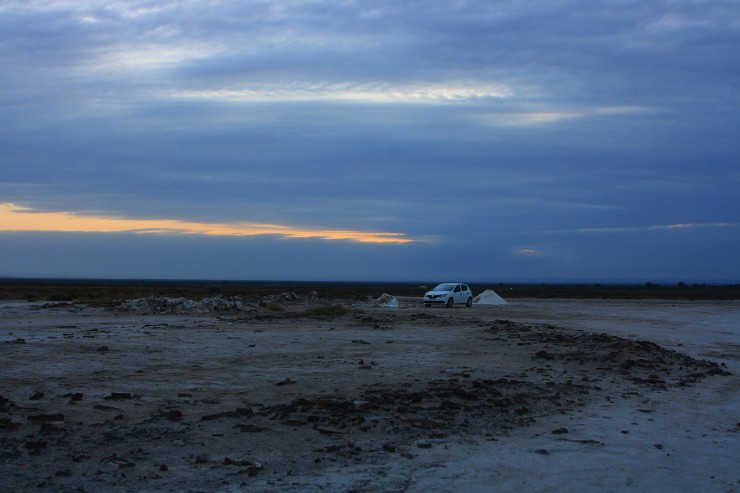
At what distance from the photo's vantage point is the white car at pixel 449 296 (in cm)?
5131

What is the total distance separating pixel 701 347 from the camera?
2336 centimetres

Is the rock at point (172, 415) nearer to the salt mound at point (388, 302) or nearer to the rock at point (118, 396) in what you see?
the rock at point (118, 396)

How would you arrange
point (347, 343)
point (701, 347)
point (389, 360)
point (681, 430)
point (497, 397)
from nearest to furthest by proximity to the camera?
point (681, 430), point (497, 397), point (389, 360), point (347, 343), point (701, 347)

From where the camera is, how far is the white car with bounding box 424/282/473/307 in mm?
51312

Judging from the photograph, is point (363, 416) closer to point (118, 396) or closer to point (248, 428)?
point (248, 428)

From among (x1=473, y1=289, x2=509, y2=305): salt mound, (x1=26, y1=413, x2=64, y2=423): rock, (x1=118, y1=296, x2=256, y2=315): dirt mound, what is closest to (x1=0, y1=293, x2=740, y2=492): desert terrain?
(x1=26, y1=413, x2=64, y2=423): rock

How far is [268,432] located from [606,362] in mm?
10761

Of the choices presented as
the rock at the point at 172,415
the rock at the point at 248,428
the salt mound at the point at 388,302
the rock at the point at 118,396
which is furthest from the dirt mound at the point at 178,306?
the rock at the point at 248,428

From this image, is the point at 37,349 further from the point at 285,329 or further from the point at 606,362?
the point at 606,362

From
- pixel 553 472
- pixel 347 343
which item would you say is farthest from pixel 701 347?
pixel 553 472

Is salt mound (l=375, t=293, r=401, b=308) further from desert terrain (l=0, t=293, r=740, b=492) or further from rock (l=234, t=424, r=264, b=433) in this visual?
rock (l=234, t=424, r=264, b=433)

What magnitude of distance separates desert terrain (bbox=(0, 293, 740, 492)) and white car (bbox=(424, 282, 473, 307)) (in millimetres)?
29664

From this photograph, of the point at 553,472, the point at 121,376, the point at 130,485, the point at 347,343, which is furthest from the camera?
the point at 347,343

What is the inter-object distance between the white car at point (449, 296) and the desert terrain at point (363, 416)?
29.7m
